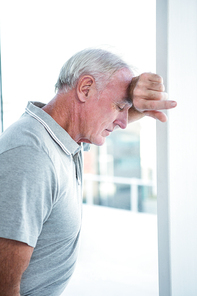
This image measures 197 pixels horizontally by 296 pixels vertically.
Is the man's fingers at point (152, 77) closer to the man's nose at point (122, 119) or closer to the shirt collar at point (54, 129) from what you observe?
the man's nose at point (122, 119)

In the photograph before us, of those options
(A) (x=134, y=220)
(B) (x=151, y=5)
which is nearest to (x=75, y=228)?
(B) (x=151, y=5)

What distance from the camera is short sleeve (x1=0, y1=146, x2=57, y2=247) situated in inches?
28.0

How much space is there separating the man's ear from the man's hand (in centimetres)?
15

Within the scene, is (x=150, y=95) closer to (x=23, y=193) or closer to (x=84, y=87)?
(x=84, y=87)

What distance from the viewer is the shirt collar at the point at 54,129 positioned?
924 mm

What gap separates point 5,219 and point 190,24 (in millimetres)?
832

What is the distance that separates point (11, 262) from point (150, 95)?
66 cm

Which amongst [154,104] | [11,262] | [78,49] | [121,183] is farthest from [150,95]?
[121,183]

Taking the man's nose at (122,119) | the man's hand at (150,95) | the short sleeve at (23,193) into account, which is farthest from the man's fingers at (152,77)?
the short sleeve at (23,193)

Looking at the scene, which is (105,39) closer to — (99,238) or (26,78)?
(26,78)

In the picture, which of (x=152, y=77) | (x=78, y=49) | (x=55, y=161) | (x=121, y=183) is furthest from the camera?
(x=121, y=183)

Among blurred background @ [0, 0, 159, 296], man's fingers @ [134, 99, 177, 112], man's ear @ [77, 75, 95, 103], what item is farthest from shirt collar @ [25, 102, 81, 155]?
blurred background @ [0, 0, 159, 296]

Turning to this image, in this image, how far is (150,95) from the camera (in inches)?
37.8

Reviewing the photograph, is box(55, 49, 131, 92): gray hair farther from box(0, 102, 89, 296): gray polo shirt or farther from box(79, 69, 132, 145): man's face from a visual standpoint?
box(0, 102, 89, 296): gray polo shirt
